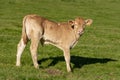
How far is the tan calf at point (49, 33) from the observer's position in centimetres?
1329

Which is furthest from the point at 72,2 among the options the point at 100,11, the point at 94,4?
the point at 100,11

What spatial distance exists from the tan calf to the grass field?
0.71 m

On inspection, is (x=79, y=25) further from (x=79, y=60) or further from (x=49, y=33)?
(x=79, y=60)

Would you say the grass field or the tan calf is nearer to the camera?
the grass field

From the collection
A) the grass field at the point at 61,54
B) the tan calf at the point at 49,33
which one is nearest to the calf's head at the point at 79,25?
the tan calf at the point at 49,33

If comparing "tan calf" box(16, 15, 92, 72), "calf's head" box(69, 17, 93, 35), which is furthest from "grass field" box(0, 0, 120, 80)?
"calf's head" box(69, 17, 93, 35)

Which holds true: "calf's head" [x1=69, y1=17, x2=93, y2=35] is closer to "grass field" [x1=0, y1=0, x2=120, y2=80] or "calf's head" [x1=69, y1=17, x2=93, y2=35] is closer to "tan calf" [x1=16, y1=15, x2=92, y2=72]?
"tan calf" [x1=16, y1=15, x2=92, y2=72]

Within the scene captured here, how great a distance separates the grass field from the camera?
470 inches

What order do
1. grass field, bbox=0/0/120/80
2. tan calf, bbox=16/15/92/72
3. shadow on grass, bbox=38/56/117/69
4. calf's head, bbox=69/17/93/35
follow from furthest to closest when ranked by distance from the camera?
1. shadow on grass, bbox=38/56/117/69
2. calf's head, bbox=69/17/93/35
3. tan calf, bbox=16/15/92/72
4. grass field, bbox=0/0/120/80

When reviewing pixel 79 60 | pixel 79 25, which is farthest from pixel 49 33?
pixel 79 60

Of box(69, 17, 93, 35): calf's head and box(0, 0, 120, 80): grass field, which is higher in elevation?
box(69, 17, 93, 35): calf's head

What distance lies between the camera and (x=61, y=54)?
1783 centimetres

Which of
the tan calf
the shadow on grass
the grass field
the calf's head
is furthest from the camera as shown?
the shadow on grass

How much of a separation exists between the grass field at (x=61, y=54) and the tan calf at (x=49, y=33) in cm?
71
